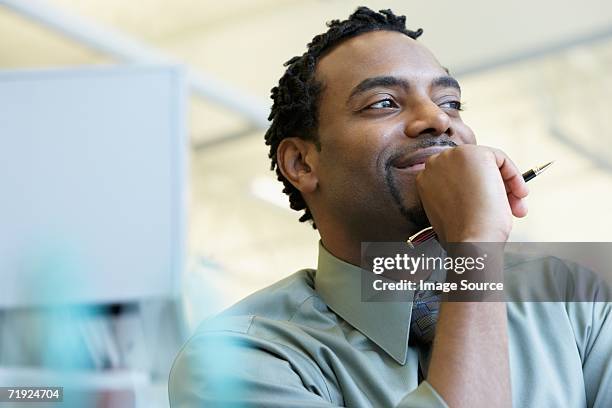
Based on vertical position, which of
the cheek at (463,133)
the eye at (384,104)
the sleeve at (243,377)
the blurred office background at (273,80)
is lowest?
the sleeve at (243,377)

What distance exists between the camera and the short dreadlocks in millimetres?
1197

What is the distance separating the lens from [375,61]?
3.77 feet

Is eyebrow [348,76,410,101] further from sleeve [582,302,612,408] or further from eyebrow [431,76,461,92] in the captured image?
sleeve [582,302,612,408]

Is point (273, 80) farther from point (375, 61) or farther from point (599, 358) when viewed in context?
point (599, 358)

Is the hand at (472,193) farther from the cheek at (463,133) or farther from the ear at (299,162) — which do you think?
the ear at (299,162)

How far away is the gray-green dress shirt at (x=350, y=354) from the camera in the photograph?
0.90 metres

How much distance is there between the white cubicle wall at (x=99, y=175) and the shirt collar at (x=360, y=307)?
62cm

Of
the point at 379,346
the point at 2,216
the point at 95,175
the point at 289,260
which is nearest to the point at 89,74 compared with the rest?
the point at 95,175

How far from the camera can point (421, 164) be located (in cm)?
105

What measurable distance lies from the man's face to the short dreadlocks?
17 millimetres

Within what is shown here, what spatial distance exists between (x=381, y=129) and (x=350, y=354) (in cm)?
28

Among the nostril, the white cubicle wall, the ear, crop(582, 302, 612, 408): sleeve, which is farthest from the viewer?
the white cubicle wall

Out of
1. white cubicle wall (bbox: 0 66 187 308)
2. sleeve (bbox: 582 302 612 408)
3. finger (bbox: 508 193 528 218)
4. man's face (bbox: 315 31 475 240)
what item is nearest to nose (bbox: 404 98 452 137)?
man's face (bbox: 315 31 475 240)

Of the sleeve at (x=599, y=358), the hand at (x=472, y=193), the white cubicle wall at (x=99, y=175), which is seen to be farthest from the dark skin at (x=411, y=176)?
the white cubicle wall at (x=99, y=175)
